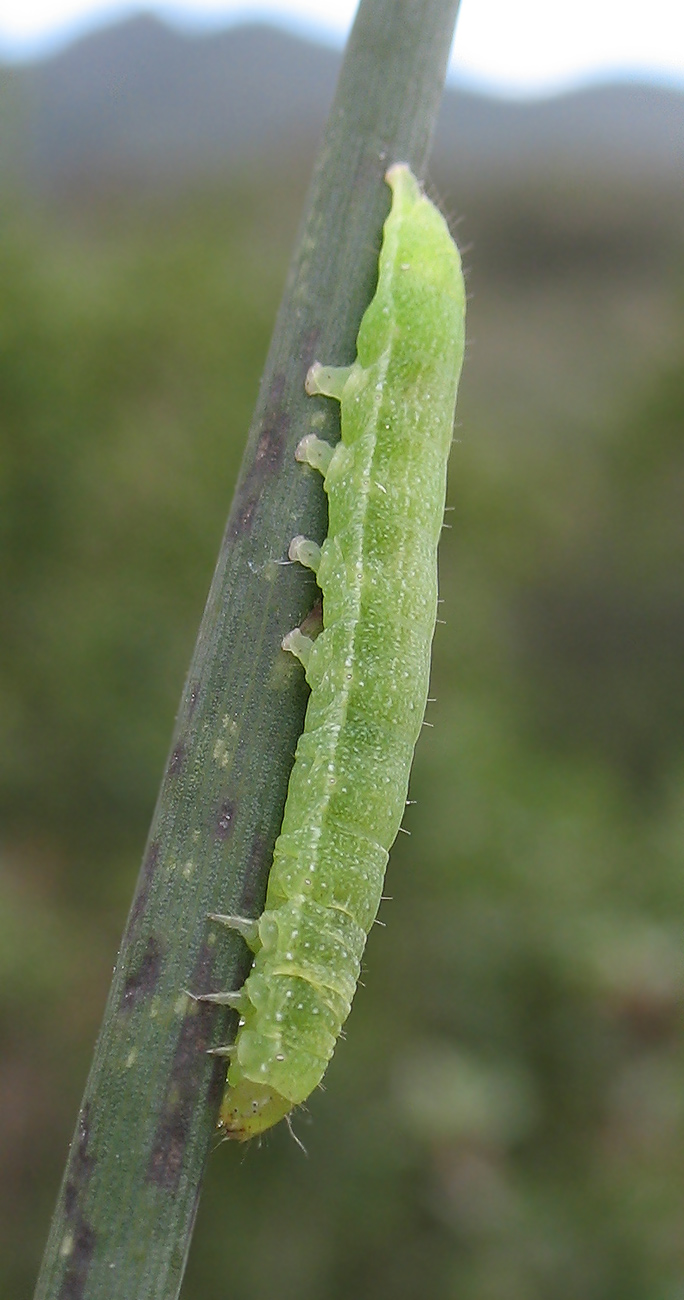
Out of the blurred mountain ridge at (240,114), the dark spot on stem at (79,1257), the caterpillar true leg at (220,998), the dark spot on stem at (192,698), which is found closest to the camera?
the dark spot on stem at (79,1257)

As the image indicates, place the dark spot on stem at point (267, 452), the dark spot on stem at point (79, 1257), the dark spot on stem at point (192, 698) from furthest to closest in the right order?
the dark spot on stem at point (267, 452), the dark spot on stem at point (192, 698), the dark spot on stem at point (79, 1257)

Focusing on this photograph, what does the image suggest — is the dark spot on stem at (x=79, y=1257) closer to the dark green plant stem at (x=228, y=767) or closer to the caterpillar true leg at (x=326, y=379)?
the dark green plant stem at (x=228, y=767)

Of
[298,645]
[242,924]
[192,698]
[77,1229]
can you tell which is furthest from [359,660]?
[77,1229]

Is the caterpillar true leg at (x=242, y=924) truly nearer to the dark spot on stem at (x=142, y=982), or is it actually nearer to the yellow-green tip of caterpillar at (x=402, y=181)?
the dark spot on stem at (x=142, y=982)

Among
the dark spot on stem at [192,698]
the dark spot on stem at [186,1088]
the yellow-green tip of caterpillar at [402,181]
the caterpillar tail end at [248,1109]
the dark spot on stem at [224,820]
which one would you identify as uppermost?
the yellow-green tip of caterpillar at [402,181]

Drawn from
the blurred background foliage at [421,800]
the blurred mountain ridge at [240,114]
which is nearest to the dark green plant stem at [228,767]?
the blurred background foliage at [421,800]

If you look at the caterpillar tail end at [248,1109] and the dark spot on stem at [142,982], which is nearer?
the dark spot on stem at [142,982]

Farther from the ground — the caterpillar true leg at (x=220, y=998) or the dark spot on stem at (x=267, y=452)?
the dark spot on stem at (x=267, y=452)

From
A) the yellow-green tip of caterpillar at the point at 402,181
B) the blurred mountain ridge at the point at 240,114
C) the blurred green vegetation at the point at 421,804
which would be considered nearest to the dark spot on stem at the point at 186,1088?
the yellow-green tip of caterpillar at the point at 402,181
